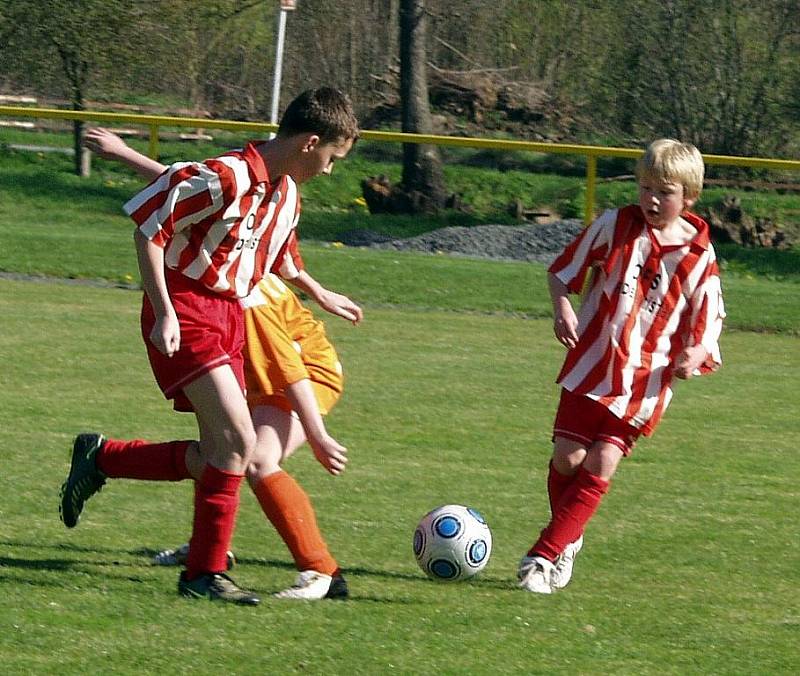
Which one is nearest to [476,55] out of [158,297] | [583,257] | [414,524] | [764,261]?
[764,261]

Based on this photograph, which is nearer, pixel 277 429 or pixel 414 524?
pixel 277 429

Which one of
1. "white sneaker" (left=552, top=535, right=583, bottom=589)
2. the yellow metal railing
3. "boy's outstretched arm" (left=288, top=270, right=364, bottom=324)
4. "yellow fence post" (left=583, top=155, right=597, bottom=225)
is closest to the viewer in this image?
"white sneaker" (left=552, top=535, right=583, bottom=589)

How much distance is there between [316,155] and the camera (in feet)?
14.9

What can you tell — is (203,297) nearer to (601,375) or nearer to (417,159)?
(601,375)

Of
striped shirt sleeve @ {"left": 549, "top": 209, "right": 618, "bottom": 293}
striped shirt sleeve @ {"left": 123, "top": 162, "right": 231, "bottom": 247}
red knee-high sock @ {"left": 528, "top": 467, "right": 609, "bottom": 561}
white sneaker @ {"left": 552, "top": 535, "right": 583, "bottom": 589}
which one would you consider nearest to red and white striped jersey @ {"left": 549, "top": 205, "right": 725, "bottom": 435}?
striped shirt sleeve @ {"left": 549, "top": 209, "right": 618, "bottom": 293}

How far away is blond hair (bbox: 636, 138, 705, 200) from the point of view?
4891 millimetres

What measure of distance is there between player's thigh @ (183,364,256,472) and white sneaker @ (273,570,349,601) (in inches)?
16.6

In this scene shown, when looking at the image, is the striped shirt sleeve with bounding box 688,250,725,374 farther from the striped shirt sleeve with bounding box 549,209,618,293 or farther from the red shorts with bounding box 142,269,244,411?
the red shorts with bounding box 142,269,244,411

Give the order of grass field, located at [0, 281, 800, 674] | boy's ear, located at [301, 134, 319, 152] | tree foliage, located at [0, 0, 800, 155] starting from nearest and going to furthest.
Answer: grass field, located at [0, 281, 800, 674]
boy's ear, located at [301, 134, 319, 152]
tree foliage, located at [0, 0, 800, 155]

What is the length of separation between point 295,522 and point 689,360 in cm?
136

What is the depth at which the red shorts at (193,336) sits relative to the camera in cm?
448

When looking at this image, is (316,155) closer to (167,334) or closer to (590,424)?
(167,334)

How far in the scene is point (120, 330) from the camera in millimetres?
10844

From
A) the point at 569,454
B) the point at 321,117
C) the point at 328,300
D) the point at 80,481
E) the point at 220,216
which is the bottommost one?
the point at 80,481
